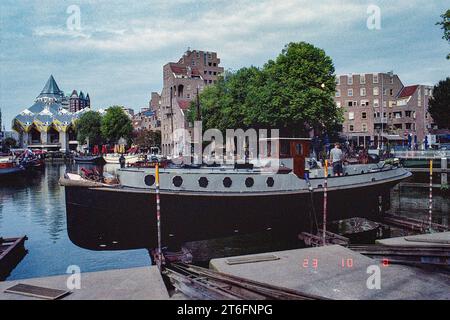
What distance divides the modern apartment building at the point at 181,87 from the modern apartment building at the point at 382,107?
32.4 metres

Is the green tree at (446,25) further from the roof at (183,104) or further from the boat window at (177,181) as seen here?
the roof at (183,104)

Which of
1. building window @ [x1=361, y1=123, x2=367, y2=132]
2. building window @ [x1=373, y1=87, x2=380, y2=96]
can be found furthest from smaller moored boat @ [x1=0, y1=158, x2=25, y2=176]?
building window @ [x1=373, y1=87, x2=380, y2=96]

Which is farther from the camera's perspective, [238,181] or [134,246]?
[238,181]

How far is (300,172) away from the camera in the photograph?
66.0ft

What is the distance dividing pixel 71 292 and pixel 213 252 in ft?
28.3

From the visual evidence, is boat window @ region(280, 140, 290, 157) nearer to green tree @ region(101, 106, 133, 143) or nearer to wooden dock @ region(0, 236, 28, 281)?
wooden dock @ region(0, 236, 28, 281)

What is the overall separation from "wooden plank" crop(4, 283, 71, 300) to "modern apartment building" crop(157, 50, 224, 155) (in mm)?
70519

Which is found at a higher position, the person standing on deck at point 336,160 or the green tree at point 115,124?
the green tree at point 115,124

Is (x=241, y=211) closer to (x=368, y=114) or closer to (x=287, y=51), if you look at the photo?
(x=287, y=51)

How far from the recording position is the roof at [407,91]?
249ft

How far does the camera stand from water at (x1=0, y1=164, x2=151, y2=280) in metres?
14.8

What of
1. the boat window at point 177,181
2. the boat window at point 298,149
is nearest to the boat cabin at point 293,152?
the boat window at point 298,149
